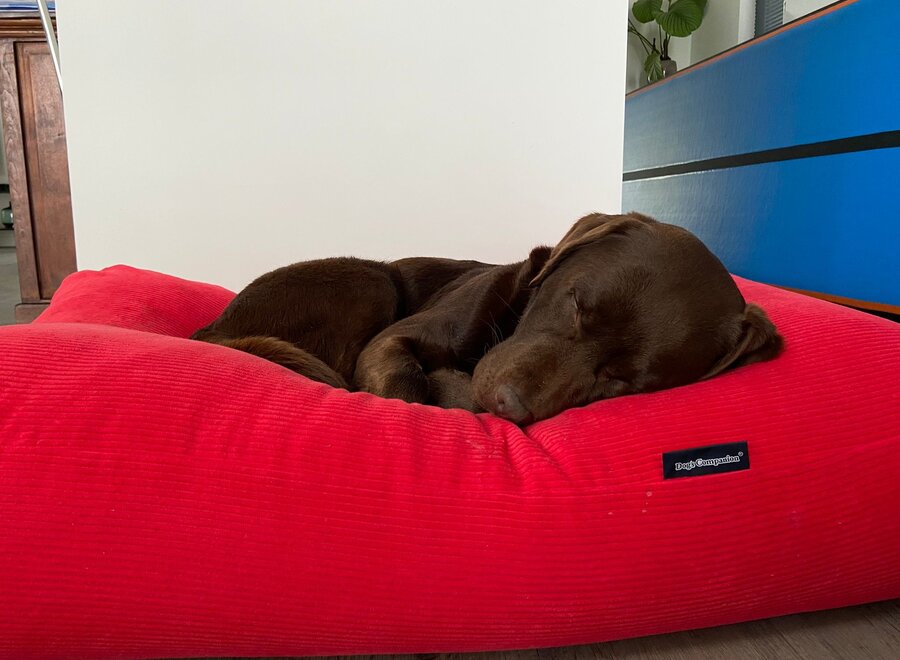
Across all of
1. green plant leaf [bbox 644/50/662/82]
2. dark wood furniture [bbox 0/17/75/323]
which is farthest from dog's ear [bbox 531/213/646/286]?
green plant leaf [bbox 644/50/662/82]

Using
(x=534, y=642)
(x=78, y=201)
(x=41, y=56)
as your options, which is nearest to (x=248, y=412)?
(x=534, y=642)

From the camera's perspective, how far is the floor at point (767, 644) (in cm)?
115

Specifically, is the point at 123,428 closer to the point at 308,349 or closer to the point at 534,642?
the point at 534,642

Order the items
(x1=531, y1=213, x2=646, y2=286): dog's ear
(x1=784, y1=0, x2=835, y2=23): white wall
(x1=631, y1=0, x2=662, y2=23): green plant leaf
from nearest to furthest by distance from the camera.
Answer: (x1=531, y1=213, x2=646, y2=286): dog's ear → (x1=784, y1=0, x2=835, y2=23): white wall → (x1=631, y1=0, x2=662, y2=23): green plant leaf

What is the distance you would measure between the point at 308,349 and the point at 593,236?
856mm

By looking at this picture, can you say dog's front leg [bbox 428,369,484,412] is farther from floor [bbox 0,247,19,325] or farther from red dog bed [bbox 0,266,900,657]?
floor [bbox 0,247,19,325]

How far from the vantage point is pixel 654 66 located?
6.97m

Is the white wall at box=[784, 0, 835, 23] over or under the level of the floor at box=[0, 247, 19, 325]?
over

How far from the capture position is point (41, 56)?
4.09 m

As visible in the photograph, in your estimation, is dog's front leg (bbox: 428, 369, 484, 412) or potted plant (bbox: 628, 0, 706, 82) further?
potted plant (bbox: 628, 0, 706, 82)

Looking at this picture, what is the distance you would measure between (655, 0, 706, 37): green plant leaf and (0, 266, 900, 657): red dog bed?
19.4 ft

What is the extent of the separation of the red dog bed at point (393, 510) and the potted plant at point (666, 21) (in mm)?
5912

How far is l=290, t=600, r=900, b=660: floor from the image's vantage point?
1154 millimetres

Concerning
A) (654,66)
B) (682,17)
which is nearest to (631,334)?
(682,17)
